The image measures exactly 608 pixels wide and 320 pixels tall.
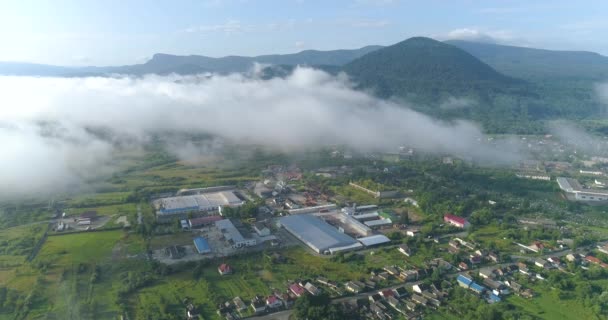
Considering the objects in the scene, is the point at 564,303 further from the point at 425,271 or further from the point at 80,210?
the point at 80,210

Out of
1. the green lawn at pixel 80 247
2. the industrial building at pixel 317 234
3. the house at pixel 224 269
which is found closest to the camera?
the house at pixel 224 269

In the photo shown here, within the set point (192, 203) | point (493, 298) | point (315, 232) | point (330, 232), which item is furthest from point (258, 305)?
point (192, 203)

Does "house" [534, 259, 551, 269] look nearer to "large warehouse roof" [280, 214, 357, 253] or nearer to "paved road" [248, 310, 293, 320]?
"large warehouse roof" [280, 214, 357, 253]

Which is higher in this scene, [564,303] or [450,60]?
[450,60]

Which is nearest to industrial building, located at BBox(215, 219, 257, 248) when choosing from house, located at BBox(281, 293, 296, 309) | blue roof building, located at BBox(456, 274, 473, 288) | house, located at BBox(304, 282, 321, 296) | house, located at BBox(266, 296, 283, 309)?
Answer: house, located at BBox(304, 282, 321, 296)

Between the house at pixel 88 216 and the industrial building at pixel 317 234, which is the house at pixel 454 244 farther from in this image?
the house at pixel 88 216

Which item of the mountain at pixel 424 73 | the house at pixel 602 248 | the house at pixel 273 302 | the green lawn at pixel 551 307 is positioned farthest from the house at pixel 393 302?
the mountain at pixel 424 73

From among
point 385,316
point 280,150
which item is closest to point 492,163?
point 280,150
